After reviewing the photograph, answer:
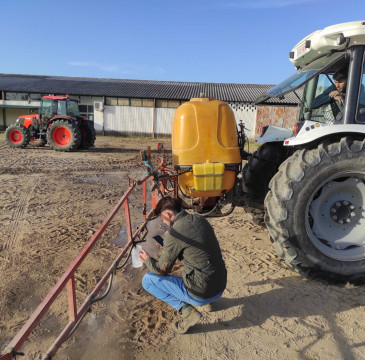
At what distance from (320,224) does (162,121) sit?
1844 centimetres

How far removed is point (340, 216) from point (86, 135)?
38.0 feet

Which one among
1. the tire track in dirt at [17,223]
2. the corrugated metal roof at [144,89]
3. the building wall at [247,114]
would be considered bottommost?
the tire track in dirt at [17,223]

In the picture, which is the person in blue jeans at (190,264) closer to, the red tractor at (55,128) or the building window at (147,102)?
the red tractor at (55,128)

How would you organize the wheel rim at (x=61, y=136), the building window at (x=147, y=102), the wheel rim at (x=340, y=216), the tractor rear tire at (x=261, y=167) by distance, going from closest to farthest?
the wheel rim at (x=340, y=216)
the tractor rear tire at (x=261, y=167)
the wheel rim at (x=61, y=136)
the building window at (x=147, y=102)

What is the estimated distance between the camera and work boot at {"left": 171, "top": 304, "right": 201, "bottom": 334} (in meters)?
2.36

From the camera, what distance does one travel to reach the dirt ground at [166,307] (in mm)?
→ 2256

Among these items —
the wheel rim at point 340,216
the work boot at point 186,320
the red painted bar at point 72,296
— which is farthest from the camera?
the wheel rim at point 340,216

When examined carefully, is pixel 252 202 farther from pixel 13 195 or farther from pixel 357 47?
pixel 13 195

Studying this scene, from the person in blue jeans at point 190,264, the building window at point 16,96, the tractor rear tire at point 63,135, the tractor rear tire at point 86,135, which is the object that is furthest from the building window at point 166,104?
the person in blue jeans at point 190,264

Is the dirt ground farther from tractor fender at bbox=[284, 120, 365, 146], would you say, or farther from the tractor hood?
the tractor hood

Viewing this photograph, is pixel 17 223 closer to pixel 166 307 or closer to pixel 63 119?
pixel 166 307

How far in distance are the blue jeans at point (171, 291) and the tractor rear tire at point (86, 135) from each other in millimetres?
11187

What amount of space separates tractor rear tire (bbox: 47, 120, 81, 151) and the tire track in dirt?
5.79 m

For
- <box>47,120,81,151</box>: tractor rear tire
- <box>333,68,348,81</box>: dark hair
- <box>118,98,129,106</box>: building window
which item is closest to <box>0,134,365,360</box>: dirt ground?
<box>333,68,348,81</box>: dark hair
